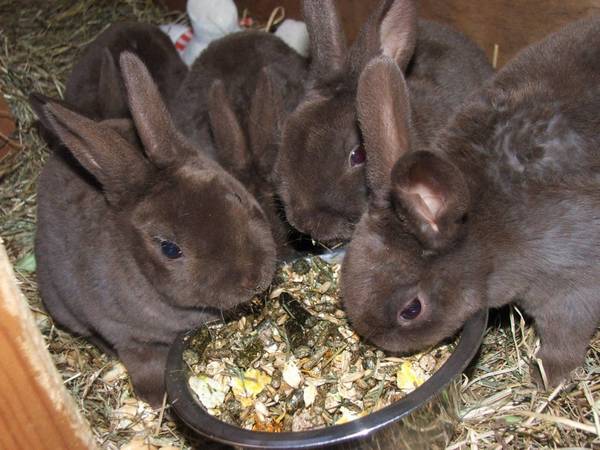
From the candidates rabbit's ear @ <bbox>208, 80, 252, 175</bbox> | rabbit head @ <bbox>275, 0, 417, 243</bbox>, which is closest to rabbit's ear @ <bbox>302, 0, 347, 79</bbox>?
rabbit head @ <bbox>275, 0, 417, 243</bbox>

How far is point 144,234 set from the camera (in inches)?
147

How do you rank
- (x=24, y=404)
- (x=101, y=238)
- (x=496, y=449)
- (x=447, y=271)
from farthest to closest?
(x=101, y=238)
(x=496, y=449)
(x=447, y=271)
(x=24, y=404)

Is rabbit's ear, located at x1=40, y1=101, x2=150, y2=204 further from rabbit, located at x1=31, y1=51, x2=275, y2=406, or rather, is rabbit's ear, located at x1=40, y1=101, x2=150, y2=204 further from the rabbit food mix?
the rabbit food mix

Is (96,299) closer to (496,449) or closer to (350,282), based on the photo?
(350,282)

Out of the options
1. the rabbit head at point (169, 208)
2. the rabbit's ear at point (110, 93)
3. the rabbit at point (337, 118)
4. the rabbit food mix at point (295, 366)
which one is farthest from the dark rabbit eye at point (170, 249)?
the rabbit's ear at point (110, 93)

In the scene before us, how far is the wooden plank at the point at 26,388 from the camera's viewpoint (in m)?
2.85

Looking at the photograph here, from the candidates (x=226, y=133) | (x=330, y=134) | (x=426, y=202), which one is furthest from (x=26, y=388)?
(x=226, y=133)

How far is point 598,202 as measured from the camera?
3424 millimetres

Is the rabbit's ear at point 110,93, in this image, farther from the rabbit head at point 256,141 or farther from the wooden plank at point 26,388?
the wooden plank at point 26,388

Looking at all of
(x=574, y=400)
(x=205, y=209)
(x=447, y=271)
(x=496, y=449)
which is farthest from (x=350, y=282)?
(x=574, y=400)

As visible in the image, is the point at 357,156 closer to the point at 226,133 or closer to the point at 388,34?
the point at 388,34

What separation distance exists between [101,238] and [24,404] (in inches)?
43.4

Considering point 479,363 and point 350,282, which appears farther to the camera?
point 479,363

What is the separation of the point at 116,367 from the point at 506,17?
2.87 meters
